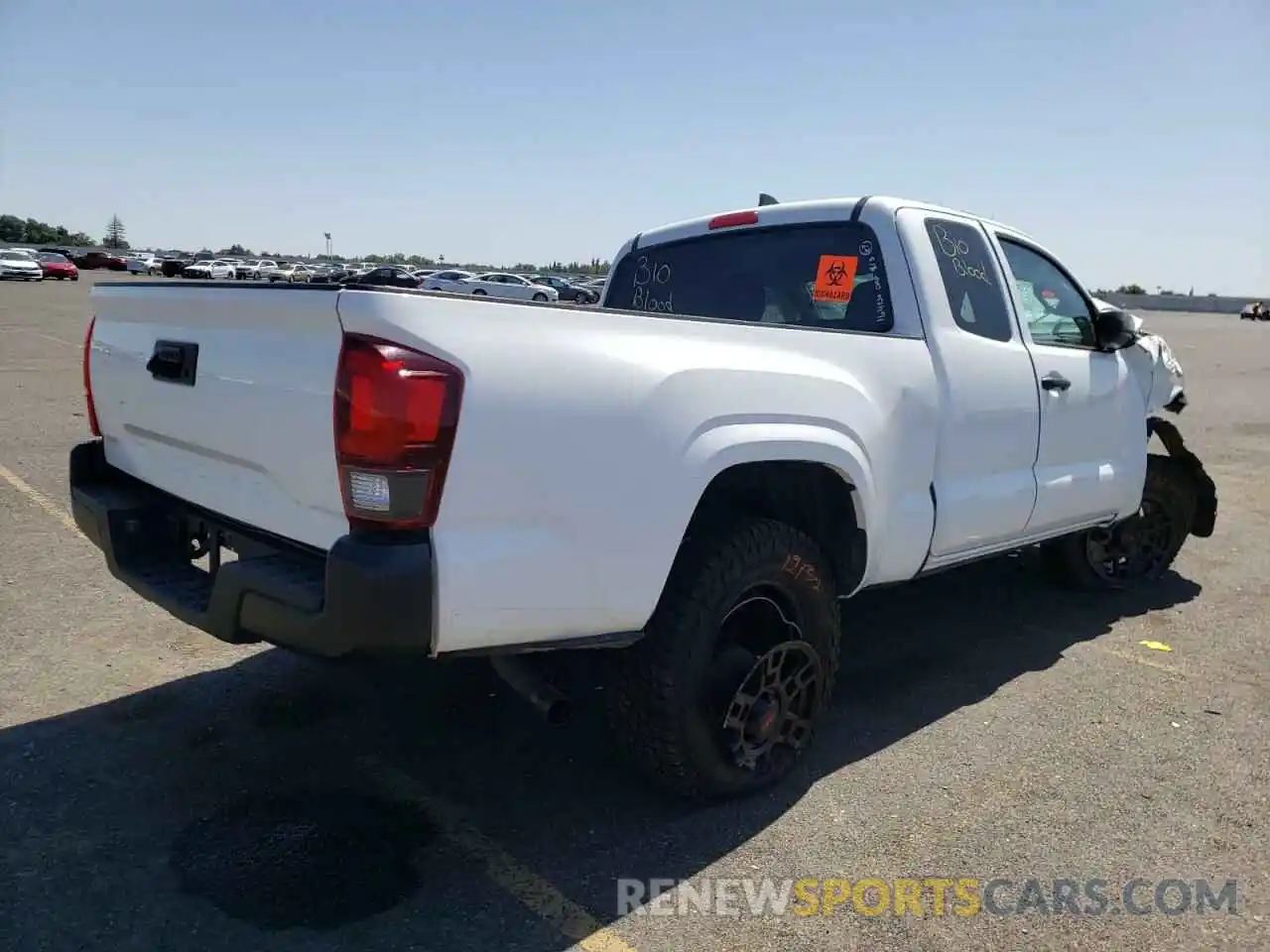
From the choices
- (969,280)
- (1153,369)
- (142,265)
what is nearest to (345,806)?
(969,280)

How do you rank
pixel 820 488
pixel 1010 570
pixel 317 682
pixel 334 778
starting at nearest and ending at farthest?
pixel 334 778
pixel 820 488
pixel 317 682
pixel 1010 570

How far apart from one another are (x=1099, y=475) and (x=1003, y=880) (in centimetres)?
262

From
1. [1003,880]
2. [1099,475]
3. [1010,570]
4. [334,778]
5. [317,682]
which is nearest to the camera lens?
[1003,880]

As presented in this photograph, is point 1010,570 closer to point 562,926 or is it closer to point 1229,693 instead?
point 1229,693

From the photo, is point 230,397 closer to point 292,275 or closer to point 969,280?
point 969,280

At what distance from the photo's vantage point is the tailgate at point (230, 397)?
249 centimetres

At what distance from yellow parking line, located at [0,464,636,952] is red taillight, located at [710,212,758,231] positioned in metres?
2.72

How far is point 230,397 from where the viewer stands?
278cm

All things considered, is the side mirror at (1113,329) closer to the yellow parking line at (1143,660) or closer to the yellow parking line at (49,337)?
the yellow parking line at (1143,660)

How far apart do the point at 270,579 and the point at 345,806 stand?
0.98 m

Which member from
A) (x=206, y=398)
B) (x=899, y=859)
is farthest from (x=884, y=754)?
(x=206, y=398)

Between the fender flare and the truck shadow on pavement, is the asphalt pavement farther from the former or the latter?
the fender flare

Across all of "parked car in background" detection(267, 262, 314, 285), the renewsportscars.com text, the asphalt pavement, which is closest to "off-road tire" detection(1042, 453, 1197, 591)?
the asphalt pavement

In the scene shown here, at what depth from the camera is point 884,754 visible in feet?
11.9
